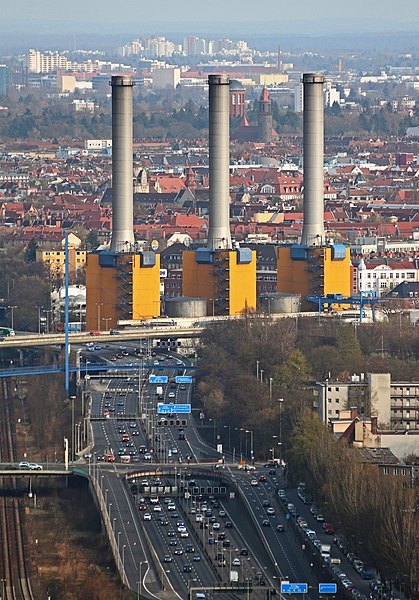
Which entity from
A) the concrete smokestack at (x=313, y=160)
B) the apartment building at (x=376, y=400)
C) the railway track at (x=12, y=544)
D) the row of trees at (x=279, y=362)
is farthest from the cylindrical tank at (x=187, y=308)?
the apartment building at (x=376, y=400)

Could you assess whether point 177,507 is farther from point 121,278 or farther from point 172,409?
point 121,278

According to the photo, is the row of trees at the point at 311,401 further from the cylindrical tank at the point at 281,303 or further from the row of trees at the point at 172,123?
the row of trees at the point at 172,123

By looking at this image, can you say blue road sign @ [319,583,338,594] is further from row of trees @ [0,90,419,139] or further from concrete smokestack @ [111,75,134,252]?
row of trees @ [0,90,419,139]

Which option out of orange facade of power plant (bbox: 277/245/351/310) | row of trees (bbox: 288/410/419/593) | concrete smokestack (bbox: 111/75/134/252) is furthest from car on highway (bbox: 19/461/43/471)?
orange facade of power plant (bbox: 277/245/351/310)

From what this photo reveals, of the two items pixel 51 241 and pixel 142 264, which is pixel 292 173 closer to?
pixel 51 241

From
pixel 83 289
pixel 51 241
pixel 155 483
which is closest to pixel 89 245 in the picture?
pixel 51 241

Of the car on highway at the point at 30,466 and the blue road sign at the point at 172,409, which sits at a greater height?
the car on highway at the point at 30,466
